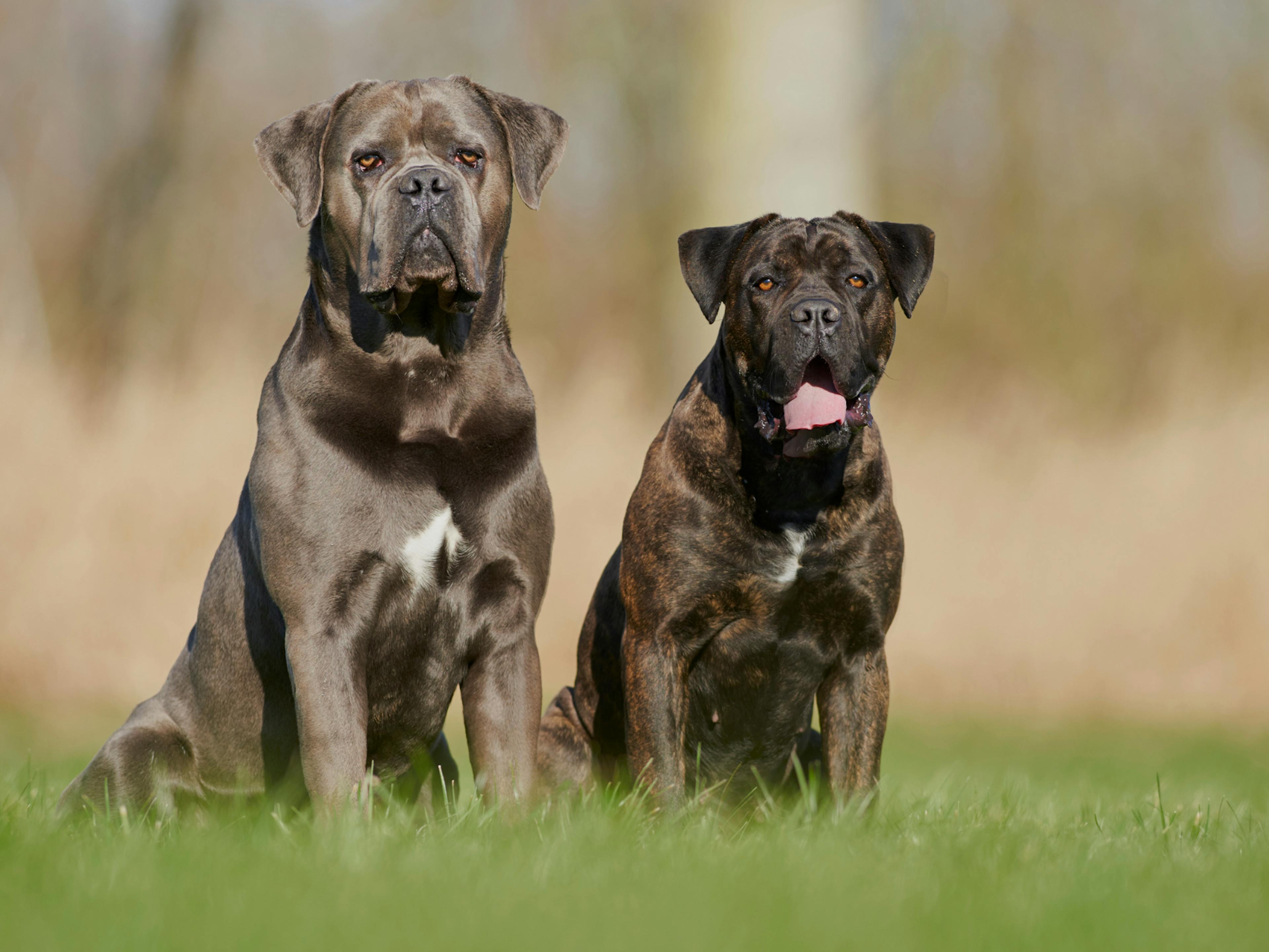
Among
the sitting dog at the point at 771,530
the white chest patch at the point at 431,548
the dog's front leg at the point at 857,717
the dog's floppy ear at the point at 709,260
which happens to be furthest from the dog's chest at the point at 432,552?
the dog's front leg at the point at 857,717

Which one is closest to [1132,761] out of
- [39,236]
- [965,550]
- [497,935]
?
[965,550]

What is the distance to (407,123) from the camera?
3.80 meters

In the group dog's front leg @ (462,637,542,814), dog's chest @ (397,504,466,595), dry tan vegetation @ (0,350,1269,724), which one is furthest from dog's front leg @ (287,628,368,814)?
dry tan vegetation @ (0,350,1269,724)

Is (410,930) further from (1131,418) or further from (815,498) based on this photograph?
(1131,418)

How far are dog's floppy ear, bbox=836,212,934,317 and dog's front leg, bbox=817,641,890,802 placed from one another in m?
1.12

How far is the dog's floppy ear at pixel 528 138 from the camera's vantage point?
156 inches

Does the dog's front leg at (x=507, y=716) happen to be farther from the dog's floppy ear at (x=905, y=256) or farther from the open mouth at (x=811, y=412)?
the dog's floppy ear at (x=905, y=256)

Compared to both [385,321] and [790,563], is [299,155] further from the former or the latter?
[790,563]

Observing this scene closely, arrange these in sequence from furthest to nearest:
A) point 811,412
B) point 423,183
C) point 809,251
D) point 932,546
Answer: point 932,546, point 809,251, point 811,412, point 423,183

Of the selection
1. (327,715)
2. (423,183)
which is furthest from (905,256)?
(327,715)

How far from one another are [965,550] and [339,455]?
5.85 metres

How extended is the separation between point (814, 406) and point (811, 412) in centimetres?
3

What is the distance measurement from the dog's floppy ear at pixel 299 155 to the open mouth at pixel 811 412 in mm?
1427

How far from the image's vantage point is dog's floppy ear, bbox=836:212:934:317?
425 centimetres
